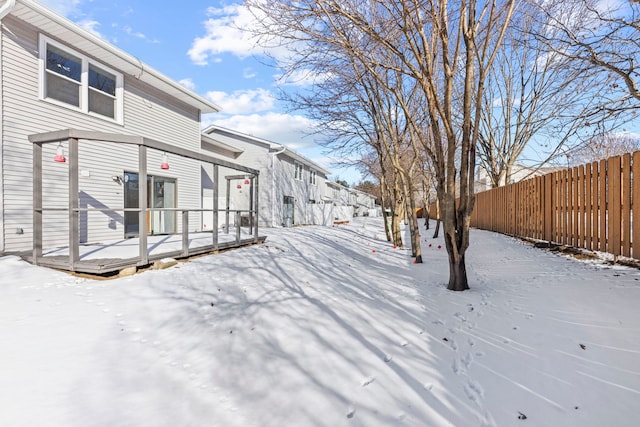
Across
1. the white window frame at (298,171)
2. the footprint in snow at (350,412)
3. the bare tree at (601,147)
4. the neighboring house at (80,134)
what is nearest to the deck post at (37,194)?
the neighboring house at (80,134)

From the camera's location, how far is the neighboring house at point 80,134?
589cm

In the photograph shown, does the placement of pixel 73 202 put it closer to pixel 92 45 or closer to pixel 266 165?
pixel 92 45

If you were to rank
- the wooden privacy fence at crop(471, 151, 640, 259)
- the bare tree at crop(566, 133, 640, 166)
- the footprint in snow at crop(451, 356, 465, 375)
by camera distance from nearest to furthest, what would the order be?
the footprint in snow at crop(451, 356, 465, 375), the wooden privacy fence at crop(471, 151, 640, 259), the bare tree at crop(566, 133, 640, 166)

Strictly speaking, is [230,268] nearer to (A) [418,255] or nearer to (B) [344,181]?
(A) [418,255]

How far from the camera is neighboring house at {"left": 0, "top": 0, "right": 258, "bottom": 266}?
232 inches

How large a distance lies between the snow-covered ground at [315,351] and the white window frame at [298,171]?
15168mm

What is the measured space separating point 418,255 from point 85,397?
683 centimetres

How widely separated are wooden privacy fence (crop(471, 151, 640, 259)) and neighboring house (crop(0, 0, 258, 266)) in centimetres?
762

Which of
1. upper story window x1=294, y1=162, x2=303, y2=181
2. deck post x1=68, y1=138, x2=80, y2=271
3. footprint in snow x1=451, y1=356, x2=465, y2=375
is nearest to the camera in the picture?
footprint in snow x1=451, y1=356, x2=465, y2=375

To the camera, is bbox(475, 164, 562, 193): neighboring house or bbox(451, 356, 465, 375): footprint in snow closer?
bbox(451, 356, 465, 375): footprint in snow

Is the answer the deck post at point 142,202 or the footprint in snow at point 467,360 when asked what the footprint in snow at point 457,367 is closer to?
the footprint in snow at point 467,360

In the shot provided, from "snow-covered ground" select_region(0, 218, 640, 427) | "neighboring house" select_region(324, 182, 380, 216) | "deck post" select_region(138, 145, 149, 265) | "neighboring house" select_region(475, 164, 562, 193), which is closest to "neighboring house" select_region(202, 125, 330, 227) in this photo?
"deck post" select_region(138, 145, 149, 265)

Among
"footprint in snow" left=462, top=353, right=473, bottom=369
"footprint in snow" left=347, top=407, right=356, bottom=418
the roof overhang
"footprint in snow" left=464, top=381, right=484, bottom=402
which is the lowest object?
"footprint in snow" left=347, top=407, right=356, bottom=418

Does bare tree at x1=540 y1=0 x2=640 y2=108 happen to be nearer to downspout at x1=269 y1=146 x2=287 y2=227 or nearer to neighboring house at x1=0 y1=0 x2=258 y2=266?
neighboring house at x1=0 y1=0 x2=258 y2=266
